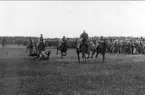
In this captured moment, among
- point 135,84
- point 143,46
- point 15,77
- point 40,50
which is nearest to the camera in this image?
→ point 135,84

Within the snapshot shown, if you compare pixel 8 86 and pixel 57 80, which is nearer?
pixel 8 86

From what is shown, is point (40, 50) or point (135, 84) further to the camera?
point (40, 50)

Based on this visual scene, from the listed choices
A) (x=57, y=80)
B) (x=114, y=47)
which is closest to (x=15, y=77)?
(x=57, y=80)

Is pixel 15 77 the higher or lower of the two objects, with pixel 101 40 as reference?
lower

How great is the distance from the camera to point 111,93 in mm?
11188

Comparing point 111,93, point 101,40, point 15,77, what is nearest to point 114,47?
point 101,40

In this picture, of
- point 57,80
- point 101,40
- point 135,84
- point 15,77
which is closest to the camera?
point 135,84

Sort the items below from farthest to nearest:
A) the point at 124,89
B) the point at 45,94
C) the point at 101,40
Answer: the point at 101,40 → the point at 124,89 → the point at 45,94

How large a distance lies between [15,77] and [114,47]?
30107 millimetres

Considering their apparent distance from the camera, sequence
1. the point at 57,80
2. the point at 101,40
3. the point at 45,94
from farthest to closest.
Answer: the point at 101,40
the point at 57,80
the point at 45,94

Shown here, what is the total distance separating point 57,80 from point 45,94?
10.7ft

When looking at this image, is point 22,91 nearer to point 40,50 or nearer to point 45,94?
point 45,94

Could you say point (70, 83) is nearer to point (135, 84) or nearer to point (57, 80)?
point (57, 80)

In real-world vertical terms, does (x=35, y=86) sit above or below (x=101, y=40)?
below
